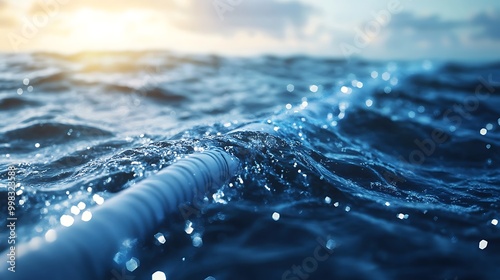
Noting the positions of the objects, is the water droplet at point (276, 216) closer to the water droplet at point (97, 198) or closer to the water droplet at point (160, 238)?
the water droplet at point (160, 238)

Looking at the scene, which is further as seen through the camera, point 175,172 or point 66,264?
point 175,172

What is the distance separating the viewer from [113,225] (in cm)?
264

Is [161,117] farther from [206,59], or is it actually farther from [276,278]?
[206,59]

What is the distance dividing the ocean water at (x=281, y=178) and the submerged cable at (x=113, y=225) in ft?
0.50

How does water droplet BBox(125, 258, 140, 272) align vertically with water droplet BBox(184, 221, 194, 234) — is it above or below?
below

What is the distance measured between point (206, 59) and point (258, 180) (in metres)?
15.7

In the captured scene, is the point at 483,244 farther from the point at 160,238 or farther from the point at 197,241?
the point at 160,238

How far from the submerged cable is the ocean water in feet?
0.50

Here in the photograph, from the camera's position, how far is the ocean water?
303cm

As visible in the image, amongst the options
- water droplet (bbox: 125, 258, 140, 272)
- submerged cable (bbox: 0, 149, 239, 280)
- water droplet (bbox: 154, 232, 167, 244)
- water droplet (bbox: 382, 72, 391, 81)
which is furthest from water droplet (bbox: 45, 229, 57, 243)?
water droplet (bbox: 382, 72, 391, 81)

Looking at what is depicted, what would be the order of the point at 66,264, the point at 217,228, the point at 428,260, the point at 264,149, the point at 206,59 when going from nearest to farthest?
the point at 66,264 → the point at 428,260 → the point at 217,228 → the point at 264,149 → the point at 206,59

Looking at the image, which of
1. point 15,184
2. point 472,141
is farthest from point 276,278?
point 472,141

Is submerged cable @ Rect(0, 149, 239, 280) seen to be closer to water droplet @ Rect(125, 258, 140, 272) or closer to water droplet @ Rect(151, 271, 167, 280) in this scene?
water droplet @ Rect(125, 258, 140, 272)

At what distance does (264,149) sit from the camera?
4.75m
